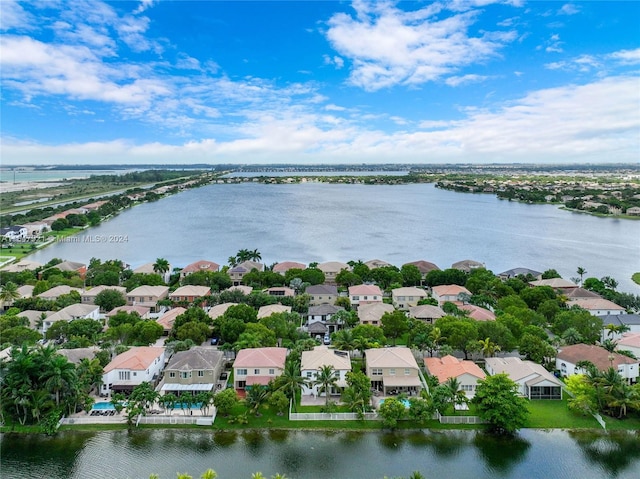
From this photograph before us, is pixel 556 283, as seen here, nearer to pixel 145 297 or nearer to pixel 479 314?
pixel 479 314

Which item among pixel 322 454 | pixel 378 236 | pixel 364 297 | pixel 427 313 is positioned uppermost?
pixel 427 313

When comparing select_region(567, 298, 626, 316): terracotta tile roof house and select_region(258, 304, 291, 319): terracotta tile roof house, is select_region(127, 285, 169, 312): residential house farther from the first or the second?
select_region(567, 298, 626, 316): terracotta tile roof house

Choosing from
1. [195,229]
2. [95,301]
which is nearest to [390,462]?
[95,301]

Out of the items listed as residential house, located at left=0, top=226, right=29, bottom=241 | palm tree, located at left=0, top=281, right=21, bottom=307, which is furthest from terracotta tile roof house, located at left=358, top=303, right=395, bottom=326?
residential house, located at left=0, top=226, right=29, bottom=241

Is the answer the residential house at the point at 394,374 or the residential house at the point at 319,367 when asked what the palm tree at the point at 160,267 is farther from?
the residential house at the point at 394,374

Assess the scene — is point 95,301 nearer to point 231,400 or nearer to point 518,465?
point 231,400

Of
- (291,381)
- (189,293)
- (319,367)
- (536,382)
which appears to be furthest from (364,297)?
(291,381)

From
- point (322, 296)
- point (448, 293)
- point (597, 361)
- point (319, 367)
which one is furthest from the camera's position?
point (322, 296)
